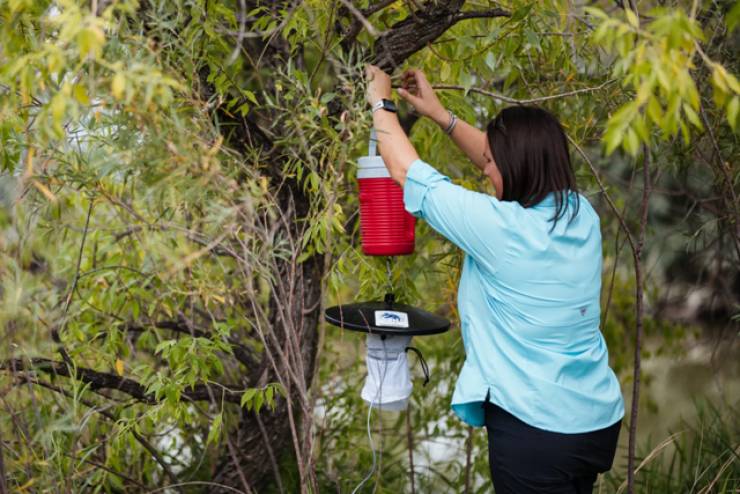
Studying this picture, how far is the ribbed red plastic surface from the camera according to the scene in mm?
2496

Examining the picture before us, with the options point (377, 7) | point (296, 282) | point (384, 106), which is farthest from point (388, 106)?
point (296, 282)

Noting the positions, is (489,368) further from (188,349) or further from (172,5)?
(172,5)

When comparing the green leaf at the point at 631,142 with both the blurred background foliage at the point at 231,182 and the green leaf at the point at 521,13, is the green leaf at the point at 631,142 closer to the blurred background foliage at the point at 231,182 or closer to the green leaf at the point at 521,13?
the blurred background foliage at the point at 231,182

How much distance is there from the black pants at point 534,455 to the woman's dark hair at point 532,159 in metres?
0.56

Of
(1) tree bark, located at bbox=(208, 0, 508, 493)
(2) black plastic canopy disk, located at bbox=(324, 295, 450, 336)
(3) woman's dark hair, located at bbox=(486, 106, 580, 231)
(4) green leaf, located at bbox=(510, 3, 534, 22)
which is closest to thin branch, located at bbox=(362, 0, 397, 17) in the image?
(1) tree bark, located at bbox=(208, 0, 508, 493)

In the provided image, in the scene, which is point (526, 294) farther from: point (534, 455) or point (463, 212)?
point (534, 455)

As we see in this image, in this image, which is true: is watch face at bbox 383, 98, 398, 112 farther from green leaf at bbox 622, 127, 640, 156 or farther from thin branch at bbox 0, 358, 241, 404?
thin branch at bbox 0, 358, 241, 404

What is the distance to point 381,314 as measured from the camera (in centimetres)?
249

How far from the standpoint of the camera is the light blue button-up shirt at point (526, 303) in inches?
85.0

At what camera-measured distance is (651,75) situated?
1.70m

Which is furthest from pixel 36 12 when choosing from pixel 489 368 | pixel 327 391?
pixel 327 391

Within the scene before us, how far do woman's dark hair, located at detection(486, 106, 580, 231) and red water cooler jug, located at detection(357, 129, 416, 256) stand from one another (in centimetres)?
35

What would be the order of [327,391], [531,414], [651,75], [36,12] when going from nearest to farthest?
[651,75] → [531,414] → [36,12] → [327,391]

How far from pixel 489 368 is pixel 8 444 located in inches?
62.4
